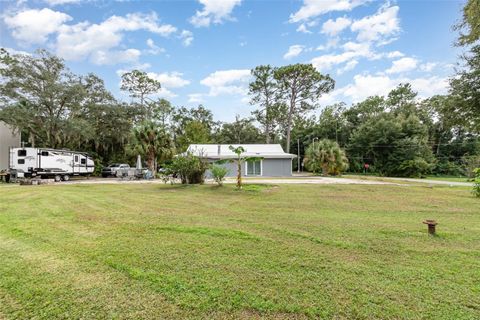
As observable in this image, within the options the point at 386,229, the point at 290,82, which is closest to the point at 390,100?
the point at 290,82

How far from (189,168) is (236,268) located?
447 inches

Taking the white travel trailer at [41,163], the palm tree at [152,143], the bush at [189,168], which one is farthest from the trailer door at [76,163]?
the bush at [189,168]

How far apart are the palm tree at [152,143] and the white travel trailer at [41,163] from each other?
521cm

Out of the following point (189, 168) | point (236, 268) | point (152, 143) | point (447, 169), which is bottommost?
point (236, 268)

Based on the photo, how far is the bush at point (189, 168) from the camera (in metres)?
14.0

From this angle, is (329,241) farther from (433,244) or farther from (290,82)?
(290,82)

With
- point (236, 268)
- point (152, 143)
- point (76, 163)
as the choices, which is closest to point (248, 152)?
point (152, 143)

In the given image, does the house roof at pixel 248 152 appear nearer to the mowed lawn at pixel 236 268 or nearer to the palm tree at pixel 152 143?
the palm tree at pixel 152 143

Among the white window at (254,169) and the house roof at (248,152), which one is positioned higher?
the house roof at (248,152)

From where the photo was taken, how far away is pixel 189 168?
14.1m

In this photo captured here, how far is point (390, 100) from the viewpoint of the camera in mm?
41531

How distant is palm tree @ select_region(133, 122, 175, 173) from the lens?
19984 mm

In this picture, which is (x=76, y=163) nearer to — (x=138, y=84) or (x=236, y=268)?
(x=138, y=84)

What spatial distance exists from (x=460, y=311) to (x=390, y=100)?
46.8 m
